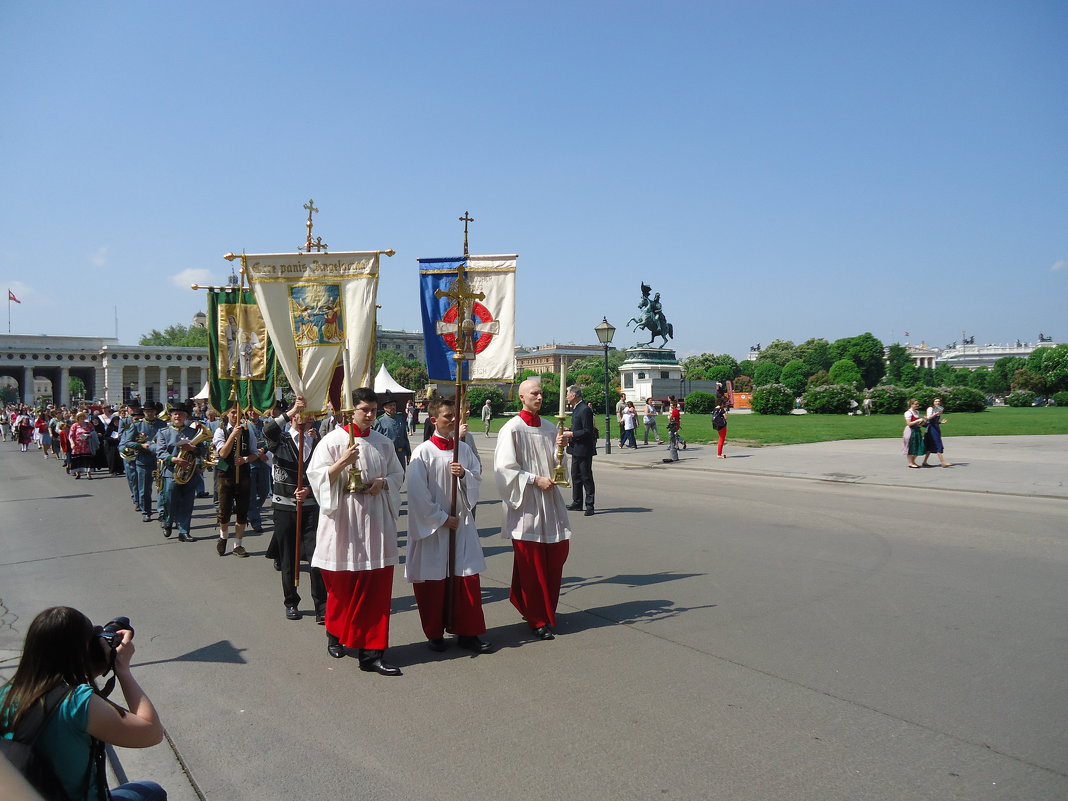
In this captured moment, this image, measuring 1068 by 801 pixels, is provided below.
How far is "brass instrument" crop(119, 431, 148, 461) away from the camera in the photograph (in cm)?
1221

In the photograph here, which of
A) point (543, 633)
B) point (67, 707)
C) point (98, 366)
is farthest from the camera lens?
point (98, 366)

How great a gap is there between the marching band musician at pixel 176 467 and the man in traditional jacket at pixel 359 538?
5970 mm

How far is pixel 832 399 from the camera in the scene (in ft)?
146

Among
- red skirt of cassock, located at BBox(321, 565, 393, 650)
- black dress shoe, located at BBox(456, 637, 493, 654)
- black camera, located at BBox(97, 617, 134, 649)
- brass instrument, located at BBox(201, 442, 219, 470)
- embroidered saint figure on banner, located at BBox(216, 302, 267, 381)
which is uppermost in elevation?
embroidered saint figure on banner, located at BBox(216, 302, 267, 381)

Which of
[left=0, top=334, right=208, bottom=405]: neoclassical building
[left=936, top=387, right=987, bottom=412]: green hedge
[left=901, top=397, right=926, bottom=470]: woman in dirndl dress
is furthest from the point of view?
[left=0, top=334, right=208, bottom=405]: neoclassical building

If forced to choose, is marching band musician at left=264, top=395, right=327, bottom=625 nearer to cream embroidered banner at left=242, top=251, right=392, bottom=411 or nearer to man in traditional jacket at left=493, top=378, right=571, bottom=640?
cream embroidered banner at left=242, top=251, right=392, bottom=411

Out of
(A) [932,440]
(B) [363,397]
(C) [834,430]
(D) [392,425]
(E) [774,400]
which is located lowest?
(C) [834,430]

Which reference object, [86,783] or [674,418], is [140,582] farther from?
[674,418]

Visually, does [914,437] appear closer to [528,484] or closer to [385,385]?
[385,385]

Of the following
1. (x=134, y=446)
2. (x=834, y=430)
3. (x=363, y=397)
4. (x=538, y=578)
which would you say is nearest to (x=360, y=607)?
(x=538, y=578)

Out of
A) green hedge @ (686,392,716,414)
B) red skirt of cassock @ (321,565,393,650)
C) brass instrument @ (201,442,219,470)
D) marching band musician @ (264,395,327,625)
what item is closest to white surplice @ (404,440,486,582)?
red skirt of cassock @ (321,565,393,650)

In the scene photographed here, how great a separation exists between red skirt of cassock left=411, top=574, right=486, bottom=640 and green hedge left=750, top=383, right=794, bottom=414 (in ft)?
137

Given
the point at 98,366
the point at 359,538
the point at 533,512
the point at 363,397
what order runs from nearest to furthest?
the point at 359,538
the point at 363,397
the point at 533,512
the point at 98,366

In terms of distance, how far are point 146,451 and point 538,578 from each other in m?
9.01
